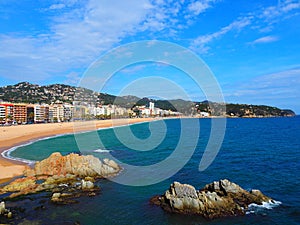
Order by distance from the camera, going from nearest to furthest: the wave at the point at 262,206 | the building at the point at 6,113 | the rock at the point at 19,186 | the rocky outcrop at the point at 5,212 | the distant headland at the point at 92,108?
the rocky outcrop at the point at 5,212 < the wave at the point at 262,206 < the rock at the point at 19,186 < the building at the point at 6,113 < the distant headland at the point at 92,108

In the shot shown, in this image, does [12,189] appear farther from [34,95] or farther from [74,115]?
[34,95]

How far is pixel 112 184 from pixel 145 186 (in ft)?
8.60

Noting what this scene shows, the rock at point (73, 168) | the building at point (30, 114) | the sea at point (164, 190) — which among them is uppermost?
the building at point (30, 114)

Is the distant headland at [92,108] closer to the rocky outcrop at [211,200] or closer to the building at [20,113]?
the building at [20,113]

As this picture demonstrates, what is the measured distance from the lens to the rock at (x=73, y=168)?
74.3ft

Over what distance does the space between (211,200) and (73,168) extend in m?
13.2

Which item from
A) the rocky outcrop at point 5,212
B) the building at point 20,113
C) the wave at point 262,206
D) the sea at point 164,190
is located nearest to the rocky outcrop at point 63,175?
the sea at point 164,190

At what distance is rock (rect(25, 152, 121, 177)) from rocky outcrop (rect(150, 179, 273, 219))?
821cm

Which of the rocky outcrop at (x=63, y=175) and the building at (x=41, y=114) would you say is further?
the building at (x=41, y=114)

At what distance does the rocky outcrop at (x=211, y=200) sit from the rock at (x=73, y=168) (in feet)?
26.9

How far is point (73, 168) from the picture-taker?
22859mm

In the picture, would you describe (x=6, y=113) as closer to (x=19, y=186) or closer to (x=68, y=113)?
(x=68, y=113)

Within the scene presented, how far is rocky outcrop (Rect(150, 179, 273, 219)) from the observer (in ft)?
46.7

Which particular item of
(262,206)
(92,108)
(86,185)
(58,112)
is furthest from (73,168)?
(92,108)
